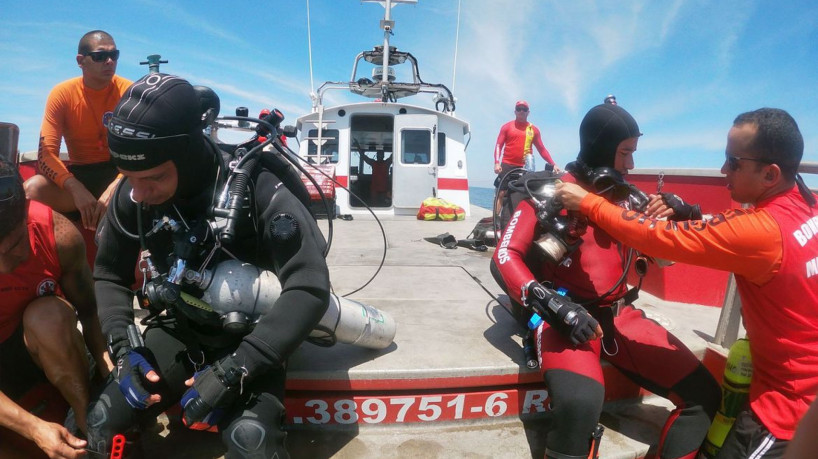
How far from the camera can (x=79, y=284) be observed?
79.0 inches

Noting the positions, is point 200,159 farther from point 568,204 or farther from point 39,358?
point 568,204

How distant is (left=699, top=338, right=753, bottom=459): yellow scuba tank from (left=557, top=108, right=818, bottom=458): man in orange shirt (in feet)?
0.28

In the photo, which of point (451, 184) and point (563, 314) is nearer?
point (563, 314)

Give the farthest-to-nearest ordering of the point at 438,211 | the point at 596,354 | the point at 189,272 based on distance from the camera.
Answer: the point at 438,211
the point at 596,354
the point at 189,272

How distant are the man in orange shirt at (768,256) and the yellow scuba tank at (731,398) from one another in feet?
0.28

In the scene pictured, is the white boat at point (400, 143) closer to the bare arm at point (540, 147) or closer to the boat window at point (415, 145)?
the boat window at point (415, 145)

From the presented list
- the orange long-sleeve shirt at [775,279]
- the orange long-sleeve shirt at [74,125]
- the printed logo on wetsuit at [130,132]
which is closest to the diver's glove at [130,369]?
the printed logo on wetsuit at [130,132]

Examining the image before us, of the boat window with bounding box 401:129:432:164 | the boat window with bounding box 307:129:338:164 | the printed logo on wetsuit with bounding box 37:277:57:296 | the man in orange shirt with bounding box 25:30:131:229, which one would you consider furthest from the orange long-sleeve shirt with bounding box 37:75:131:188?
the boat window with bounding box 401:129:432:164

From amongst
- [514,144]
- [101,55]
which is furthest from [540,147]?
[101,55]

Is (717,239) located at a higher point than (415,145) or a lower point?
lower

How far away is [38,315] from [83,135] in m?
1.63

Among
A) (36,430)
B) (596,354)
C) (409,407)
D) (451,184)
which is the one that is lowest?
(409,407)

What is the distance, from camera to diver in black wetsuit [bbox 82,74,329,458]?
149cm

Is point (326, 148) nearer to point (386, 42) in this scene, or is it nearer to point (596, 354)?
point (386, 42)
